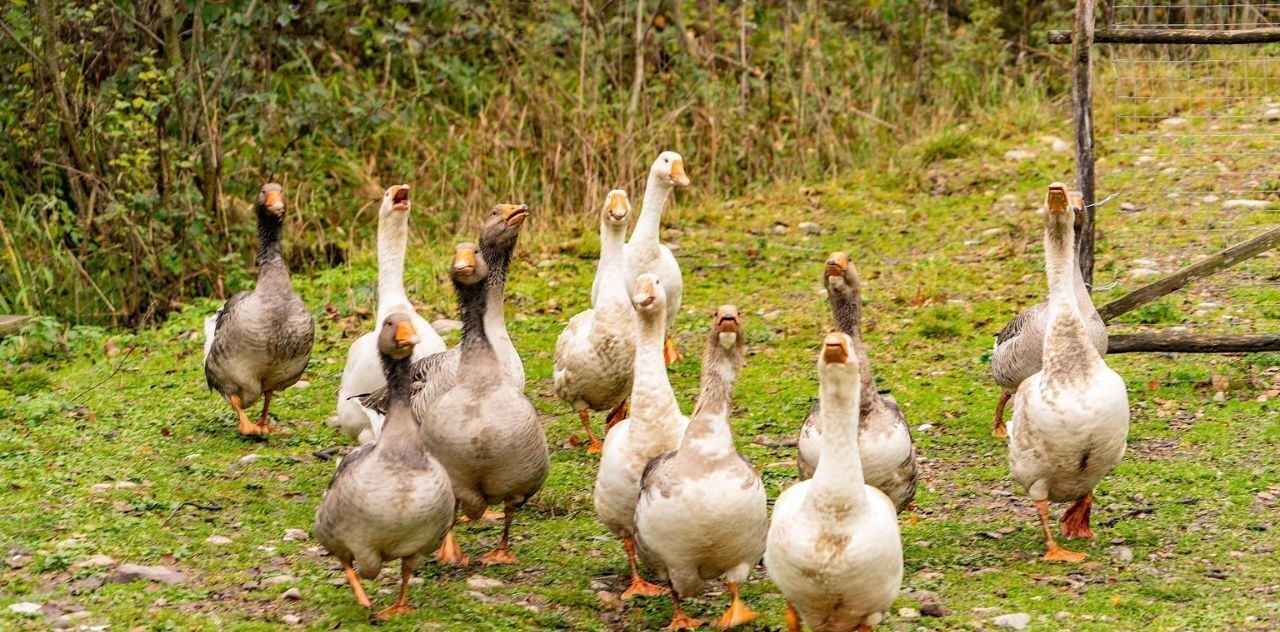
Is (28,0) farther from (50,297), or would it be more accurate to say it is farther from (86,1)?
(50,297)

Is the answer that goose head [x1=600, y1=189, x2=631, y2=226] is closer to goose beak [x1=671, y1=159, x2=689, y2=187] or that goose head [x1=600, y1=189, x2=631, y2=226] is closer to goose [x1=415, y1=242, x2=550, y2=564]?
goose beak [x1=671, y1=159, x2=689, y2=187]

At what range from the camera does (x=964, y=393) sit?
31.5 ft

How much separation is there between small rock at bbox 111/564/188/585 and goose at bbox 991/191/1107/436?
4665mm

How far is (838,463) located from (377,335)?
3213mm

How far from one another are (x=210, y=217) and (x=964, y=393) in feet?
24.1

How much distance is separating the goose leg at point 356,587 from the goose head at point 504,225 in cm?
261

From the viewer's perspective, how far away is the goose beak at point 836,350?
17.2 ft

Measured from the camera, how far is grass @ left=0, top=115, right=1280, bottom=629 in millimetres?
6062

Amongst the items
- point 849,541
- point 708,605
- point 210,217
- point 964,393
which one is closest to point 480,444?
point 708,605

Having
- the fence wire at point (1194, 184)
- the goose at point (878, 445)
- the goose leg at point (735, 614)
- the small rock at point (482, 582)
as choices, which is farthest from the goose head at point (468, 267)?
the fence wire at point (1194, 184)

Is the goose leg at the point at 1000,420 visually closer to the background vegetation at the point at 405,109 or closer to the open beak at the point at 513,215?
the open beak at the point at 513,215

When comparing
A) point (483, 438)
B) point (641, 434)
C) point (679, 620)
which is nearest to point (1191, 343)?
point (641, 434)

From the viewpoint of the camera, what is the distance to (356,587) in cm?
605

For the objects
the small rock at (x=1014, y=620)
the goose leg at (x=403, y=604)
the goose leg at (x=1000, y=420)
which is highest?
the goose leg at (x=403, y=604)
